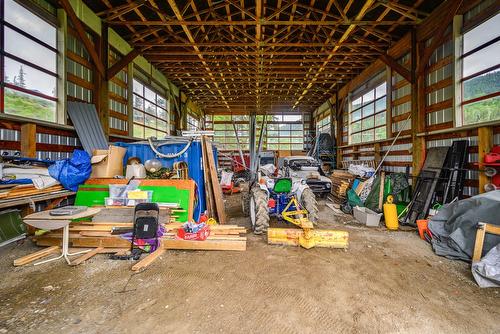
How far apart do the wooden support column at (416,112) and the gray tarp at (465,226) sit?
3046mm

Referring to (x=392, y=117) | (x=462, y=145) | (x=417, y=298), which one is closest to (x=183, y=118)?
(x=392, y=117)

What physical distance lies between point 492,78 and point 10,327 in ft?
27.1

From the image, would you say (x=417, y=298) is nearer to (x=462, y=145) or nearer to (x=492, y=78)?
(x=462, y=145)

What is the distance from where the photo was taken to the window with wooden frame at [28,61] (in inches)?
165

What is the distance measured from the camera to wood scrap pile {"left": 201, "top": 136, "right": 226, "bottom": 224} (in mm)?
5059

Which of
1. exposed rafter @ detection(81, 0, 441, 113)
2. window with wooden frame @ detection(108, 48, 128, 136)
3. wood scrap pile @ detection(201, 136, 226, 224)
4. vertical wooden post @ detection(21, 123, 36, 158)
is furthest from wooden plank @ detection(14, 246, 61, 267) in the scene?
exposed rafter @ detection(81, 0, 441, 113)

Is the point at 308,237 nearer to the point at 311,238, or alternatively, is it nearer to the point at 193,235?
the point at 311,238

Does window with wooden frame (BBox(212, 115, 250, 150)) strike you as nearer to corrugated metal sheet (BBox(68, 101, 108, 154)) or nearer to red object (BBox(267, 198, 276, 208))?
corrugated metal sheet (BBox(68, 101, 108, 154))

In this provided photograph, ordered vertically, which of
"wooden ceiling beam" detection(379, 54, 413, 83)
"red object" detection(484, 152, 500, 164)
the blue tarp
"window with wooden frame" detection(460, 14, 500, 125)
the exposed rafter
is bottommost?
the blue tarp

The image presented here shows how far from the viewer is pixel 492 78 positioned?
4.76 m

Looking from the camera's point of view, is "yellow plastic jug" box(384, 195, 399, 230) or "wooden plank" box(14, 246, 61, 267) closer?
"wooden plank" box(14, 246, 61, 267)

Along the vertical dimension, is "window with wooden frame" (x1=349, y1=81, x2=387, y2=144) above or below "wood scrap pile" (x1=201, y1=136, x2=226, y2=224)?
above

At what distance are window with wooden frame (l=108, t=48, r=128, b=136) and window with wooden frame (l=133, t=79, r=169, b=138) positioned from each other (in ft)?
2.33

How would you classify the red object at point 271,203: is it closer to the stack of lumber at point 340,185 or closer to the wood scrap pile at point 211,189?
the wood scrap pile at point 211,189
